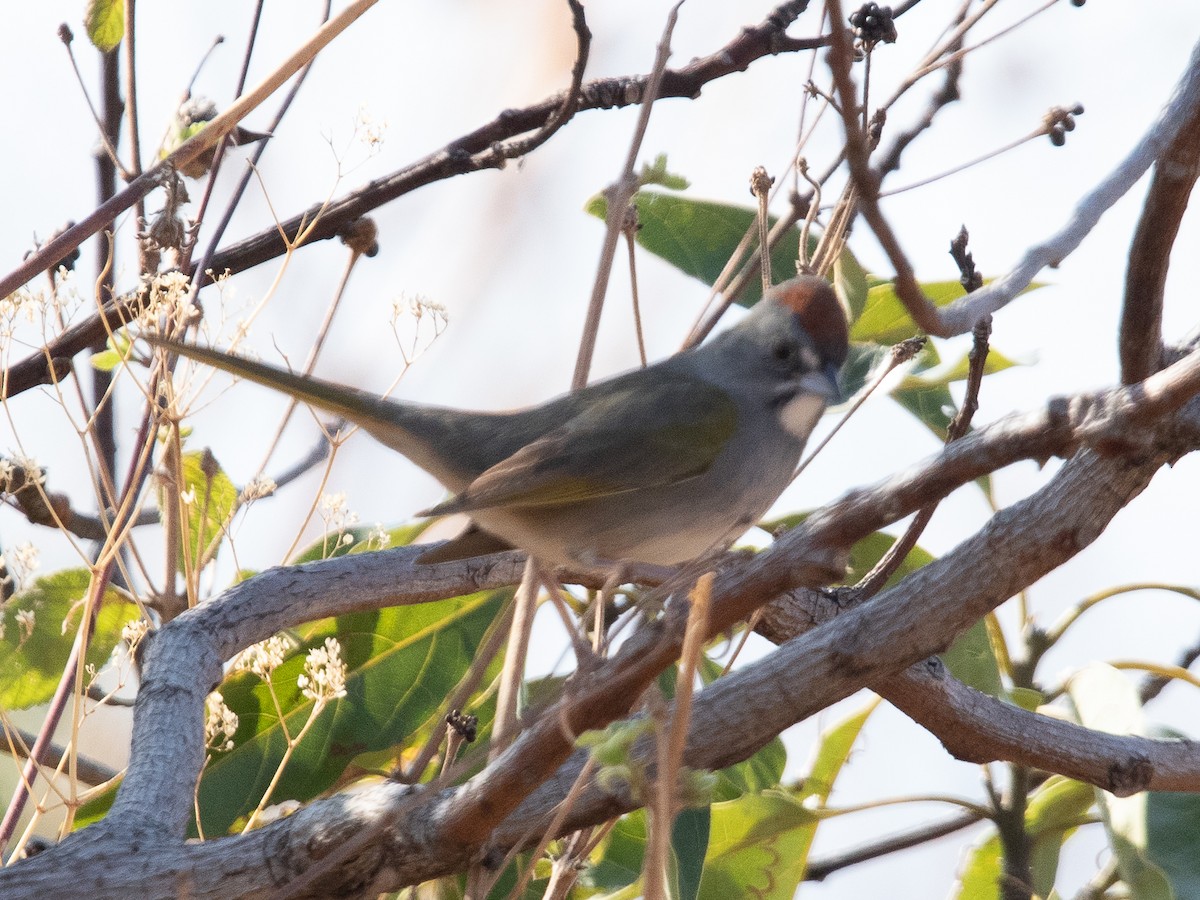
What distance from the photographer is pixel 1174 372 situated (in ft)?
4.72

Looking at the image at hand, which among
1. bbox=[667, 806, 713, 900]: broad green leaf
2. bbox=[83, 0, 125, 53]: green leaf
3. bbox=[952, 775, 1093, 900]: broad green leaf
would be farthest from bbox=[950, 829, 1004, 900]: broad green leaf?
bbox=[83, 0, 125, 53]: green leaf

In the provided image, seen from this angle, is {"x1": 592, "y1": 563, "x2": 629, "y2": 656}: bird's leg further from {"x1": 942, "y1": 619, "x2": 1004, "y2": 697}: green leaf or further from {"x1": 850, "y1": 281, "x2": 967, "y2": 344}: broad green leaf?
{"x1": 850, "y1": 281, "x2": 967, "y2": 344}: broad green leaf

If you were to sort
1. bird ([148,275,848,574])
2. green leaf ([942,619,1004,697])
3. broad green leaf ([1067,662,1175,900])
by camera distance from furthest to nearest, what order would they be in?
green leaf ([942,619,1004,697]) → bird ([148,275,848,574]) → broad green leaf ([1067,662,1175,900])

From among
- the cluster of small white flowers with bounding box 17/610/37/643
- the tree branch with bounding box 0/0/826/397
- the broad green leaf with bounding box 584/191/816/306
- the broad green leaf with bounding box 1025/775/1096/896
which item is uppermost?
the tree branch with bounding box 0/0/826/397

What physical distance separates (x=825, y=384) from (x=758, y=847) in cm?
101

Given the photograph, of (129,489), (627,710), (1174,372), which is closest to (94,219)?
(129,489)

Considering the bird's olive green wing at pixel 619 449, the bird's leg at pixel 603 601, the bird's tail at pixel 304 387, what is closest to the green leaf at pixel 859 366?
the bird's olive green wing at pixel 619 449

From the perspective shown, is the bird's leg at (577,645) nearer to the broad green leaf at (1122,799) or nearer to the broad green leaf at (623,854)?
the broad green leaf at (623,854)

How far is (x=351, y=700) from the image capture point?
2979 mm

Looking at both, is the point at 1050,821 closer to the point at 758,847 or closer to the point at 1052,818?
the point at 1052,818

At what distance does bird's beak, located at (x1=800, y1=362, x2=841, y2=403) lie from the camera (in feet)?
8.79

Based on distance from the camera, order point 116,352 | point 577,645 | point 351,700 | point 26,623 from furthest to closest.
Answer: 1. point 351,700
2. point 26,623
3. point 116,352
4. point 577,645

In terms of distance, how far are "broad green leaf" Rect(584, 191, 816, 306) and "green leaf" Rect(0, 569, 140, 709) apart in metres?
1.56

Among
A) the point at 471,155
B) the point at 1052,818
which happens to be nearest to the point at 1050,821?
the point at 1052,818
